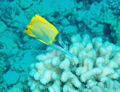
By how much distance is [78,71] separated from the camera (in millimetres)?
2711

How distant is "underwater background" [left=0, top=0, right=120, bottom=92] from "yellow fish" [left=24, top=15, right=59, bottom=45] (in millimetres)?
77

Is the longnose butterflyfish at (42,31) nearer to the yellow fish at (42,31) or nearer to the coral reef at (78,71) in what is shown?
the yellow fish at (42,31)

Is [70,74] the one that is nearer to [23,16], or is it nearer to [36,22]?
[36,22]

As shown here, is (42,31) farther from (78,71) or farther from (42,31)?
(78,71)

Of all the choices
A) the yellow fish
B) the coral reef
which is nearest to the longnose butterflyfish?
the yellow fish

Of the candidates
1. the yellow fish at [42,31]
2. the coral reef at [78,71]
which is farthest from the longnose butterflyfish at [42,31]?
the coral reef at [78,71]

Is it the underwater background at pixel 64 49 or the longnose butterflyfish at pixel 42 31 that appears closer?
the longnose butterflyfish at pixel 42 31

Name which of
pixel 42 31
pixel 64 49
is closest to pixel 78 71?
pixel 64 49

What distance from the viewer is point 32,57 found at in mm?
4301

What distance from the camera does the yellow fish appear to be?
2025 mm

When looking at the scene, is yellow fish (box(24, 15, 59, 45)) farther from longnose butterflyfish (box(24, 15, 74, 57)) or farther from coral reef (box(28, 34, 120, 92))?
coral reef (box(28, 34, 120, 92))

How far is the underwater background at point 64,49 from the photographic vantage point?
8.81 ft

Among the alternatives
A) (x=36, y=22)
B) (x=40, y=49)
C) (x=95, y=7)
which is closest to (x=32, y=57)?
(x=40, y=49)

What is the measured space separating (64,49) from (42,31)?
Result: 340mm
